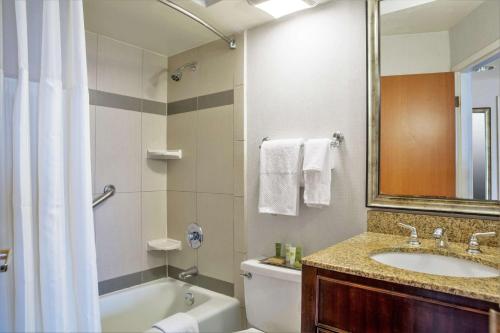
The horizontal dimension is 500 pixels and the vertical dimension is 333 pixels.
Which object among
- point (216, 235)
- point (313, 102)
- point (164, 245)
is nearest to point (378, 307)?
point (313, 102)

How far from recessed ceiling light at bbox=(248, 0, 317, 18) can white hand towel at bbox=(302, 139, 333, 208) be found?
2.37 feet

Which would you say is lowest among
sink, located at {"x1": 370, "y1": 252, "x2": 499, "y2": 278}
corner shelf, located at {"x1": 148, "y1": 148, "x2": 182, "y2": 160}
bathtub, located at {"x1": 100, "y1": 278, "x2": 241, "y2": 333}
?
bathtub, located at {"x1": 100, "y1": 278, "x2": 241, "y2": 333}

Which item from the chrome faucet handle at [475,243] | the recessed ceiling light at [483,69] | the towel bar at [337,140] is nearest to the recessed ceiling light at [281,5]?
the towel bar at [337,140]

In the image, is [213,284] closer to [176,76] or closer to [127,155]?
[127,155]

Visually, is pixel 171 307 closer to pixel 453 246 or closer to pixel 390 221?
pixel 390 221

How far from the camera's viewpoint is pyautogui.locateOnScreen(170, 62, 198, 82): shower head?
2.31 metres

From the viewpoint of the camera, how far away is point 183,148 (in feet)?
8.13

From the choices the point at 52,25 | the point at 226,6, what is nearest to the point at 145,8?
the point at 226,6

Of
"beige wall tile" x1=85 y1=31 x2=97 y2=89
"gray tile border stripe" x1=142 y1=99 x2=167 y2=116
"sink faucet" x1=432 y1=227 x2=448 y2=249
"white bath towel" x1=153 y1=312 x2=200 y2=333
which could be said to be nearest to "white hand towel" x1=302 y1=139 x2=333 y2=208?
"sink faucet" x1=432 y1=227 x2=448 y2=249

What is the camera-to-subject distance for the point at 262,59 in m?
2.04

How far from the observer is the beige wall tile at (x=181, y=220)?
2420mm

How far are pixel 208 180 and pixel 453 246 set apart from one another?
152 centimetres

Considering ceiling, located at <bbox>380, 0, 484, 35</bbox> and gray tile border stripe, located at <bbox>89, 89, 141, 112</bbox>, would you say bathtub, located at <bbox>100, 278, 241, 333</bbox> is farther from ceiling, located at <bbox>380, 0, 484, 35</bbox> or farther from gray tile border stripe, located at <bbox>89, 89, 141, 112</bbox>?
ceiling, located at <bbox>380, 0, 484, 35</bbox>

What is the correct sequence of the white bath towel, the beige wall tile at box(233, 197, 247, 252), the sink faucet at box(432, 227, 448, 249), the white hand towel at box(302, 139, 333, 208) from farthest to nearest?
the beige wall tile at box(233, 197, 247, 252), the white hand towel at box(302, 139, 333, 208), the white bath towel, the sink faucet at box(432, 227, 448, 249)
